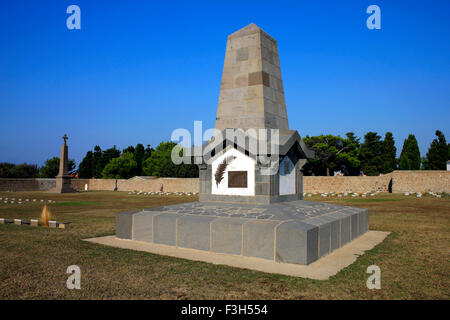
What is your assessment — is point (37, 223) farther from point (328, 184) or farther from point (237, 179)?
point (328, 184)

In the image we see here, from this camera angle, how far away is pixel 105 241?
8.95 m

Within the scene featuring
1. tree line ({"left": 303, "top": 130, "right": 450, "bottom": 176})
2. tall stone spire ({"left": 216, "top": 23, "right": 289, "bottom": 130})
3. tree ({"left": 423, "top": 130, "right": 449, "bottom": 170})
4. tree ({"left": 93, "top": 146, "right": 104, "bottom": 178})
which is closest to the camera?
tall stone spire ({"left": 216, "top": 23, "right": 289, "bottom": 130})

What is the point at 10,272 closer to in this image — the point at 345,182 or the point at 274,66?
the point at 274,66

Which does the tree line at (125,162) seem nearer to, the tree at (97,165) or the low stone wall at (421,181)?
the tree at (97,165)

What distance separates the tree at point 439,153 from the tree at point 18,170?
70799 millimetres

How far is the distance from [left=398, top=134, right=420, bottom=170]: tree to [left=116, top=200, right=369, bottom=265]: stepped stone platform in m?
41.1

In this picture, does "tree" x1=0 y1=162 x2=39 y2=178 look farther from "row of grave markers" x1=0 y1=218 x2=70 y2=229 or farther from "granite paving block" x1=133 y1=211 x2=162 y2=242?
"granite paving block" x1=133 y1=211 x2=162 y2=242

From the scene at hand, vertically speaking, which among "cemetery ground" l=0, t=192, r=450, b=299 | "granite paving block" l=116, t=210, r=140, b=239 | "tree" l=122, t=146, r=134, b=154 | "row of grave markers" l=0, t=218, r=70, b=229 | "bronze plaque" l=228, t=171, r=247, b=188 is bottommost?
"row of grave markers" l=0, t=218, r=70, b=229

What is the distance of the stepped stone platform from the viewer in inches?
264

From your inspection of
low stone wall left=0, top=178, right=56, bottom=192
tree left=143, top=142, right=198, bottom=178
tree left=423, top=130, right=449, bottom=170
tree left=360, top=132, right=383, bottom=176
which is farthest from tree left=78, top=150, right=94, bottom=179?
tree left=423, top=130, right=449, bottom=170

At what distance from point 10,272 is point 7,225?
7.24 m

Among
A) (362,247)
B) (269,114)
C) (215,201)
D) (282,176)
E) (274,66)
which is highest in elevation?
(274,66)

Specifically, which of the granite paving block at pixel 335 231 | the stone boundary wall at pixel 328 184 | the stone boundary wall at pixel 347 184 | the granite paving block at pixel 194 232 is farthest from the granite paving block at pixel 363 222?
the stone boundary wall at pixel 347 184
